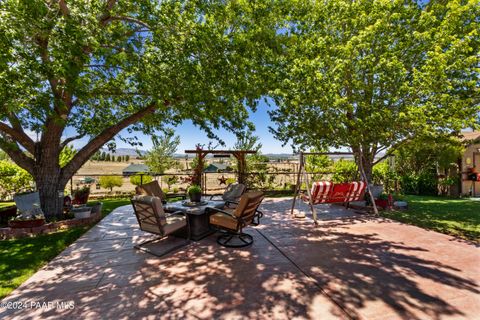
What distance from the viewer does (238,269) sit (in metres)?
3.82

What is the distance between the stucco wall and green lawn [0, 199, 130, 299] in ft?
51.8

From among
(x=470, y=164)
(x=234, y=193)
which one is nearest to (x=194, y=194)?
(x=234, y=193)

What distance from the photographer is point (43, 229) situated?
5871mm

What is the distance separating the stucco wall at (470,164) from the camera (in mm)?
11523

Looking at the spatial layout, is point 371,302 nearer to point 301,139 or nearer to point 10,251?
point 10,251

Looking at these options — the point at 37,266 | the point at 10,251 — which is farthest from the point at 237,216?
the point at 10,251

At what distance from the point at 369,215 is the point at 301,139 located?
141 inches

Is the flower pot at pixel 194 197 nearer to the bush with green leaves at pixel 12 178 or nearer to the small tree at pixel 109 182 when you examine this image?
the bush with green leaves at pixel 12 178

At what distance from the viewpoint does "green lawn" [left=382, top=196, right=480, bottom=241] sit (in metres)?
5.76

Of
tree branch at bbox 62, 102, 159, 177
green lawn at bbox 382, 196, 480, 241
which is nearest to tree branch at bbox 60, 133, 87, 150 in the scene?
tree branch at bbox 62, 102, 159, 177

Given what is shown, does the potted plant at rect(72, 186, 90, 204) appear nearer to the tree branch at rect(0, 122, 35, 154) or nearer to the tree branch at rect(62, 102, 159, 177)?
the tree branch at rect(62, 102, 159, 177)

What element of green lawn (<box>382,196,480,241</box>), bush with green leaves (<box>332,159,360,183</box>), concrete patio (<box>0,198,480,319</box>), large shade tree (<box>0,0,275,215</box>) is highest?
large shade tree (<box>0,0,275,215</box>)

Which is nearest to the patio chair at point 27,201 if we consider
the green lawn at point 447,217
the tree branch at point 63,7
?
the tree branch at point 63,7

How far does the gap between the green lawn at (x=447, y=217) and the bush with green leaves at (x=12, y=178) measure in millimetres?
14771
